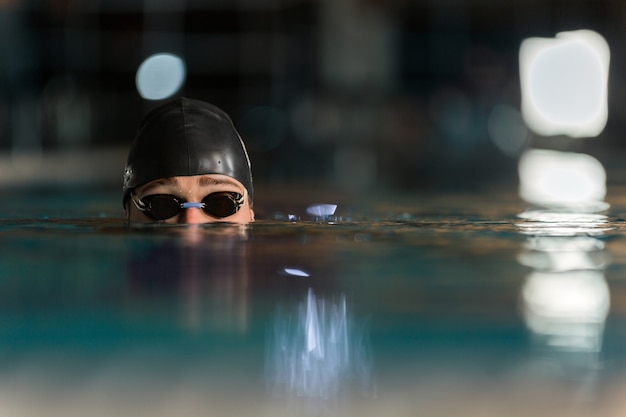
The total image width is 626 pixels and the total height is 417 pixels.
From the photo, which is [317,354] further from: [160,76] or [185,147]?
[160,76]

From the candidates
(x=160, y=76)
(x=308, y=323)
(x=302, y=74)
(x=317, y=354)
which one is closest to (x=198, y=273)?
(x=308, y=323)

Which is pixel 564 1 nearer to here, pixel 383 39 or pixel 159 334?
pixel 383 39

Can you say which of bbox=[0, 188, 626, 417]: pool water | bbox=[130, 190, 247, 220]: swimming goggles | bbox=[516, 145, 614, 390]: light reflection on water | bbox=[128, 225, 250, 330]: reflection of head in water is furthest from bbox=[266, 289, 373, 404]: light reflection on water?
bbox=[130, 190, 247, 220]: swimming goggles

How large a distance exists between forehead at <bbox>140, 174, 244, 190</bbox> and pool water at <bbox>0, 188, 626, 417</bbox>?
163mm

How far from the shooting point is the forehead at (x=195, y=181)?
3.84m

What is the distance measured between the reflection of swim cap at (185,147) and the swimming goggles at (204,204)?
77 mm

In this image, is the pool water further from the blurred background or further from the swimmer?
the blurred background

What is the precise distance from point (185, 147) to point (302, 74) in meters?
18.3

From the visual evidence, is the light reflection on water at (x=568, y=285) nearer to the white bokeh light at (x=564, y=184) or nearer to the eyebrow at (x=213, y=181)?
the white bokeh light at (x=564, y=184)

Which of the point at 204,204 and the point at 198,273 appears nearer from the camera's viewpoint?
the point at 198,273

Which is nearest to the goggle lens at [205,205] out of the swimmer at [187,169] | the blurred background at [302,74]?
the swimmer at [187,169]

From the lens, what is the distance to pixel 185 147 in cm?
385

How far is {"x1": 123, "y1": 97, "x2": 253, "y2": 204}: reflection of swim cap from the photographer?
3846mm

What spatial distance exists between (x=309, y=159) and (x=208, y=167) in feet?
35.0
